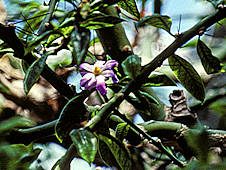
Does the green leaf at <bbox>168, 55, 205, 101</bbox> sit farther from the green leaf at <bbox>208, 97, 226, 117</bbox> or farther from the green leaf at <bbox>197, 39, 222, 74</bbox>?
the green leaf at <bbox>208, 97, 226, 117</bbox>

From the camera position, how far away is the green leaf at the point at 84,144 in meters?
Result: 0.23

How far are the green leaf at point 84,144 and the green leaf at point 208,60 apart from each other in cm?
20

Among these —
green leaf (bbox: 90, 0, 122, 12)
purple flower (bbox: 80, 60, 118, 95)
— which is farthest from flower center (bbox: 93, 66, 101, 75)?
green leaf (bbox: 90, 0, 122, 12)

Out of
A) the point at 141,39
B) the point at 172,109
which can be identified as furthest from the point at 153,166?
the point at 141,39

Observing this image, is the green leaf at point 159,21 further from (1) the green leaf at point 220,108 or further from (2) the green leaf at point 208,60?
(1) the green leaf at point 220,108

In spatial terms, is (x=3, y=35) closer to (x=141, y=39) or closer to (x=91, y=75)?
(x=91, y=75)

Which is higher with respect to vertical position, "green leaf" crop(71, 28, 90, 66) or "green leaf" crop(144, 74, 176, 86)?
"green leaf" crop(71, 28, 90, 66)

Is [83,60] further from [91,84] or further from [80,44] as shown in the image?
[91,84]

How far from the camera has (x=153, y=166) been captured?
2.32 ft

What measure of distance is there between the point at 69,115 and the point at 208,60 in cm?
19

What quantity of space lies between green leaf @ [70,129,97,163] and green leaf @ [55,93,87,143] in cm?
7

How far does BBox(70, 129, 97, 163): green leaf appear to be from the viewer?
228 mm

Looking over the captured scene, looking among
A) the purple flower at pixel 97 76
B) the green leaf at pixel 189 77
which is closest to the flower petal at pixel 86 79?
the purple flower at pixel 97 76

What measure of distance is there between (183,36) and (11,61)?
51 cm
